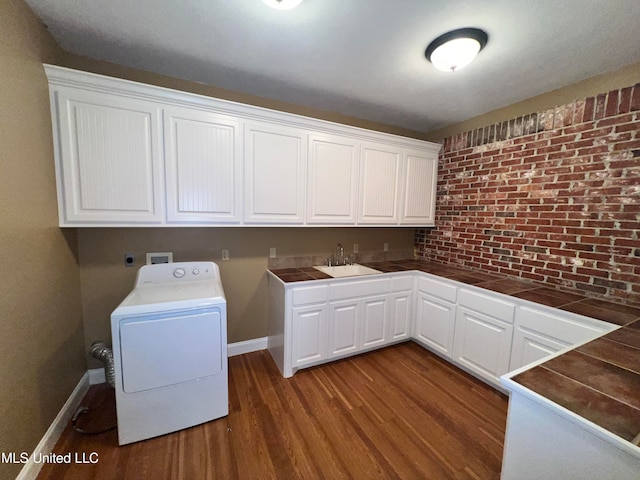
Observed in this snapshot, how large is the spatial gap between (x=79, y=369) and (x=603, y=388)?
3107mm

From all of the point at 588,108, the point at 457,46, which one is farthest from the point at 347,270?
the point at 588,108

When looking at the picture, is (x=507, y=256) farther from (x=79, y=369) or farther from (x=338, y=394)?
(x=79, y=369)

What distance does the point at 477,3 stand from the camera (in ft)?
4.39

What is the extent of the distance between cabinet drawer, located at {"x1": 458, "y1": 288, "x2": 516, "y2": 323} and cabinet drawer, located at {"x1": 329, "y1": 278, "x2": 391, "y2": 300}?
69 centimetres

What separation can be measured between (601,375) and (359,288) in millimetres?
1640

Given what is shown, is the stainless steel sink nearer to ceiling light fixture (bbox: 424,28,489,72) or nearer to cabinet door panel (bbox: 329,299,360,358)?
cabinet door panel (bbox: 329,299,360,358)

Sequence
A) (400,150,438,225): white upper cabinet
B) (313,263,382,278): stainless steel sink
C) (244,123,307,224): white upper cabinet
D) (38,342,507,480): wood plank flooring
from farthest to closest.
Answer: (400,150,438,225): white upper cabinet < (313,263,382,278): stainless steel sink < (244,123,307,224): white upper cabinet < (38,342,507,480): wood plank flooring

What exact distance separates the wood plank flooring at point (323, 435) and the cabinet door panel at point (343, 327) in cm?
22

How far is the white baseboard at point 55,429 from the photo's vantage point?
4.34ft

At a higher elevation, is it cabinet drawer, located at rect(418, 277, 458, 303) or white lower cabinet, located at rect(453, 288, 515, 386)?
cabinet drawer, located at rect(418, 277, 458, 303)

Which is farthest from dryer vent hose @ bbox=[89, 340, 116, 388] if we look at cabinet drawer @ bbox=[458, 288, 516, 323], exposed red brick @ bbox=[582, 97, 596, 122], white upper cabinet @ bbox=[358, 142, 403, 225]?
exposed red brick @ bbox=[582, 97, 596, 122]

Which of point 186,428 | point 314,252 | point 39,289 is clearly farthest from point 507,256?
point 39,289

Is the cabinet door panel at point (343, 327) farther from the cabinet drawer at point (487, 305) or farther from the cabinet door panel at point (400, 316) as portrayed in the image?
the cabinet drawer at point (487, 305)

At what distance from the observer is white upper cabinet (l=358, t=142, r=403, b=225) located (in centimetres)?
269
